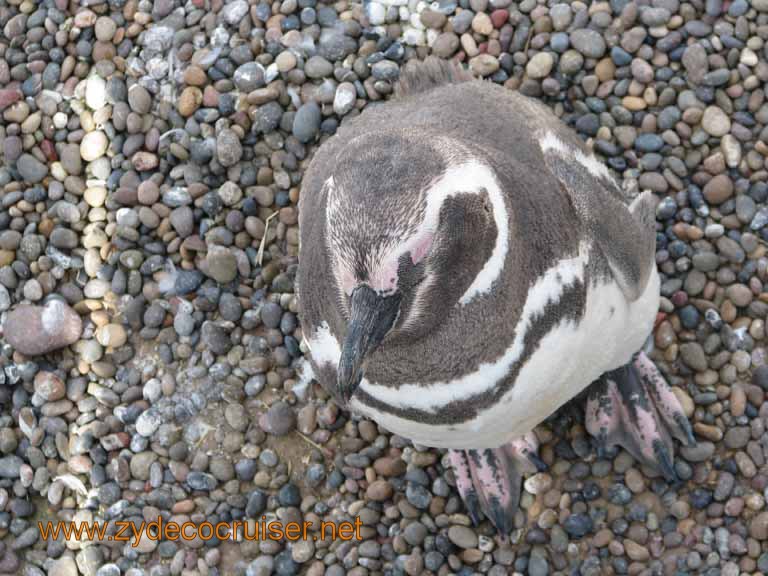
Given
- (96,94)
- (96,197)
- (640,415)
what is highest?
(96,94)

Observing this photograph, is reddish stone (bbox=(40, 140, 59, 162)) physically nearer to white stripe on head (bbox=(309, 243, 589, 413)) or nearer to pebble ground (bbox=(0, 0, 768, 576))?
pebble ground (bbox=(0, 0, 768, 576))

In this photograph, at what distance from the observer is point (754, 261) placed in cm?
400

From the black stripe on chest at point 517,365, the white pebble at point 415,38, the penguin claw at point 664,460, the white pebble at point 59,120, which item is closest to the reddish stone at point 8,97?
the white pebble at point 59,120

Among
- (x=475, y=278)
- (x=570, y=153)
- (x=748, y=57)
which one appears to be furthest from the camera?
(x=748, y=57)

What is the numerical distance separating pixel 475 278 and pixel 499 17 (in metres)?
2.05

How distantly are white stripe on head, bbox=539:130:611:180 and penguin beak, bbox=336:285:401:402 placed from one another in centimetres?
107

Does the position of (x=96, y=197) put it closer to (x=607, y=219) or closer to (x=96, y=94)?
(x=96, y=94)

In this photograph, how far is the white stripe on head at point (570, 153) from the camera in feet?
10.7

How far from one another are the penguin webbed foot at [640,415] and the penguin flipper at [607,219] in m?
0.61

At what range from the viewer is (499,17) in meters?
4.34

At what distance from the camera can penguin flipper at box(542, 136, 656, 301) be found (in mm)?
3107

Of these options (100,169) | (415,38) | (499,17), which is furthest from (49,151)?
(499,17)

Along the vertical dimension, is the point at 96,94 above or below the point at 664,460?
above

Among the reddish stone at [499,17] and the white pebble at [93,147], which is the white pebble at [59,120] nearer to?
the white pebble at [93,147]
